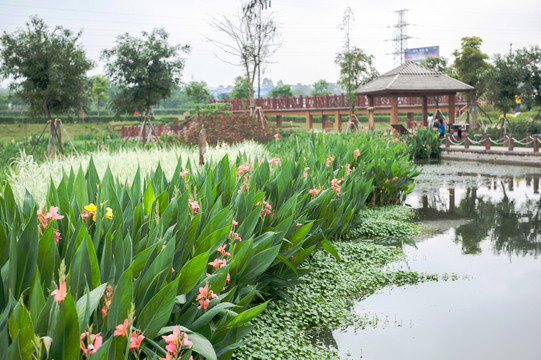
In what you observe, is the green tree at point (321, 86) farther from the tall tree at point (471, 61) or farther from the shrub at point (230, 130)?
the shrub at point (230, 130)

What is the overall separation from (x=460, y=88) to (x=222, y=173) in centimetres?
2182

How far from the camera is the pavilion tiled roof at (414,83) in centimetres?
2389

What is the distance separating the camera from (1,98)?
49.6 meters

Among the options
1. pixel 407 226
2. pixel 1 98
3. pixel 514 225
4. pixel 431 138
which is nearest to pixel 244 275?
pixel 407 226

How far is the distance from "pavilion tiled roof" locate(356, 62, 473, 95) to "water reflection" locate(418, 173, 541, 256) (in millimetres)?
11347

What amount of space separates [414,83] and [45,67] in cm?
1502

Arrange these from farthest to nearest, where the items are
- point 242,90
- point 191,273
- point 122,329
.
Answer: point 242,90 < point 191,273 < point 122,329

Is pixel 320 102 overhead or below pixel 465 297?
overhead

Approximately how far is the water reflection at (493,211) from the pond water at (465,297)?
0.01 metres

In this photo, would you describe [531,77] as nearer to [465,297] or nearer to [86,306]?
[465,297]

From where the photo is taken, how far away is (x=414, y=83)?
24234 millimetres

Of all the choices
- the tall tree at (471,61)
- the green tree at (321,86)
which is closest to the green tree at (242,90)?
the green tree at (321,86)

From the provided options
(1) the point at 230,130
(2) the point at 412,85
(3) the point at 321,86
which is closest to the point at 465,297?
(1) the point at 230,130

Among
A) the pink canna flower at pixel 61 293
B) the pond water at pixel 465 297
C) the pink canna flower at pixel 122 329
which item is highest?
the pink canna flower at pixel 61 293
